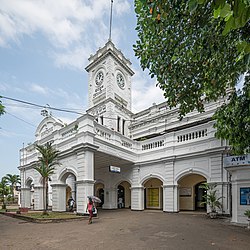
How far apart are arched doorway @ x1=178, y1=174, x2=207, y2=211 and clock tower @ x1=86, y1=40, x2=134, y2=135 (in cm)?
764

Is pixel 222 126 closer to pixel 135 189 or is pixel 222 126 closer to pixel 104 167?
pixel 135 189

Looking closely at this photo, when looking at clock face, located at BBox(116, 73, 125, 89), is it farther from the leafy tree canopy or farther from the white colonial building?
the leafy tree canopy

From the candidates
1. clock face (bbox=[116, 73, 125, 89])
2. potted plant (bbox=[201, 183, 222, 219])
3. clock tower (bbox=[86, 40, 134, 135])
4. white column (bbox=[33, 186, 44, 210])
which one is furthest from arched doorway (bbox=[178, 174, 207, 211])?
clock face (bbox=[116, 73, 125, 89])

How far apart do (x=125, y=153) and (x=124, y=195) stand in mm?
6556

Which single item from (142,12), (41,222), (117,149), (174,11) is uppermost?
(142,12)

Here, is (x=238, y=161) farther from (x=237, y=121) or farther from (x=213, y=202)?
(x=237, y=121)

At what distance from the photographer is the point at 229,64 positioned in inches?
228

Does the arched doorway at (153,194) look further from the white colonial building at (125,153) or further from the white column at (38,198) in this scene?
the white column at (38,198)

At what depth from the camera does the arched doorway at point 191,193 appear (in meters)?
17.8

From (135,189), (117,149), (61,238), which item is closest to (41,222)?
(61,238)

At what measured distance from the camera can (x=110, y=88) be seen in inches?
876

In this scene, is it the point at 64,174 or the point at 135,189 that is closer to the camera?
the point at 64,174

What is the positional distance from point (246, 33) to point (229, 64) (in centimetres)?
144

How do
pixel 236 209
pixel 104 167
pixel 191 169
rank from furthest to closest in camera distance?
1. pixel 104 167
2. pixel 191 169
3. pixel 236 209
